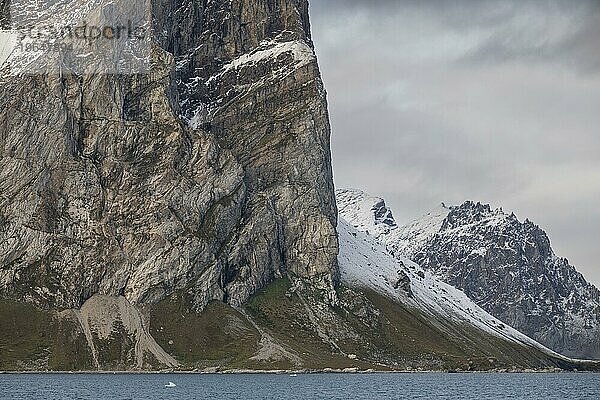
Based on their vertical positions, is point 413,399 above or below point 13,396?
above

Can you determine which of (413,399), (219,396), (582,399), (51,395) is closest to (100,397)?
(51,395)

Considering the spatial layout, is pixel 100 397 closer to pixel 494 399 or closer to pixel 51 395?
pixel 51 395

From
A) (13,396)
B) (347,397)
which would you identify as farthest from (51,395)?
(347,397)

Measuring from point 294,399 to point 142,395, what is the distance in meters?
31.8

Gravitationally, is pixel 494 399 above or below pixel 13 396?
above

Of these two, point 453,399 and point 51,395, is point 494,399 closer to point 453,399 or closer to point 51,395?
point 453,399

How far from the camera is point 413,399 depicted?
193750 millimetres

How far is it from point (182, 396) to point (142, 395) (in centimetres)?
799

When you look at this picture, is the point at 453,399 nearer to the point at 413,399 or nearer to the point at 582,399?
the point at 413,399

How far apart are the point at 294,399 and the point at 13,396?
173ft

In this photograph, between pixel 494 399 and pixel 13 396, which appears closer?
pixel 13 396

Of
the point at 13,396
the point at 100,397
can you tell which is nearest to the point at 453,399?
the point at 100,397

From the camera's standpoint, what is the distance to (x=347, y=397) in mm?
198250

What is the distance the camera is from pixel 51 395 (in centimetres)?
19138
